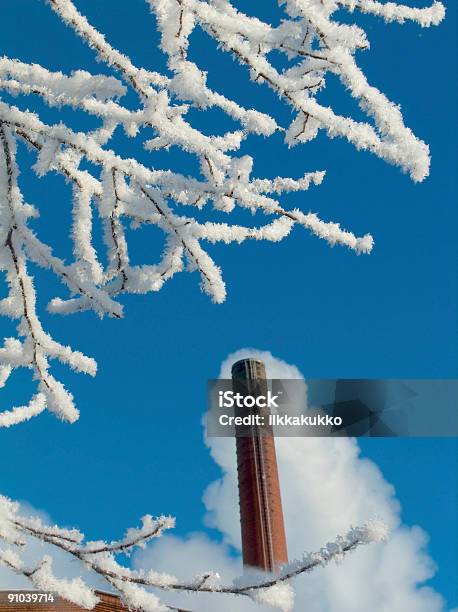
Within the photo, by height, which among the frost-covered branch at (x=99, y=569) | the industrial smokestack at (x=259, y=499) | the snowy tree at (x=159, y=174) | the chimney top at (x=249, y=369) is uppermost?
the chimney top at (x=249, y=369)

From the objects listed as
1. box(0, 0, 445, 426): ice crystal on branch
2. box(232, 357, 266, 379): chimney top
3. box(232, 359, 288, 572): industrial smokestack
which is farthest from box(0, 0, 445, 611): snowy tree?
box(232, 357, 266, 379): chimney top

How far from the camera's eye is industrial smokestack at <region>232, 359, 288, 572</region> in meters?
17.6

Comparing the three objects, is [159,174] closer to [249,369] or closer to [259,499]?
[259,499]

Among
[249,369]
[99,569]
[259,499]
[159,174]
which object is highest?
[249,369]

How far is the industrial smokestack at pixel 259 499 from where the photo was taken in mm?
17578

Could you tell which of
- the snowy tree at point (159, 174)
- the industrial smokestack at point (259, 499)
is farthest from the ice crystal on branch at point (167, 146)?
the industrial smokestack at point (259, 499)

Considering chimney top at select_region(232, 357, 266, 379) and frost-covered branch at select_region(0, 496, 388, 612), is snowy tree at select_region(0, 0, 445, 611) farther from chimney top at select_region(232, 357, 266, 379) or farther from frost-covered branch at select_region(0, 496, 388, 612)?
chimney top at select_region(232, 357, 266, 379)

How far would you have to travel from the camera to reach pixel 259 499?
17859 mm

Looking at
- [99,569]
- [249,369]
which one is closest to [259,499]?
[249,369]

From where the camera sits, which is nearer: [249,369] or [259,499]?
[259,499]

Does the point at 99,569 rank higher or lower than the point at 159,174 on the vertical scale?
lower

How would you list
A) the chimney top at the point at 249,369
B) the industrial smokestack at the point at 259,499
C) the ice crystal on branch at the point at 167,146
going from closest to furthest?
the ice crystal on branch at the point at 167,146 → the industrial smokestack at the point at 259,499 → the chimney top at the point at 249,369

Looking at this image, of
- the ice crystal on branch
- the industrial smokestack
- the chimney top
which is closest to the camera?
the ice crystal on branch

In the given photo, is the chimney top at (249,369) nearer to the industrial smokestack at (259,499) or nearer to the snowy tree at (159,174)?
the industrial smokestack at (259,499)
